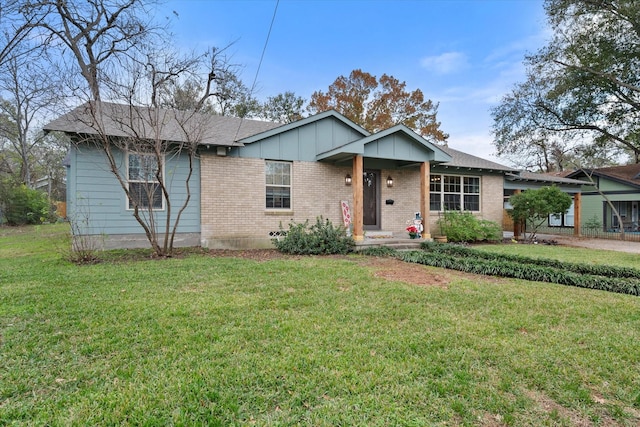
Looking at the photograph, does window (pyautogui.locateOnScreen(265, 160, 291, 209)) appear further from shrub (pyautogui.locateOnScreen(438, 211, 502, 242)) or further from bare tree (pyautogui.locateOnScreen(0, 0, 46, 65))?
bare tree (pyautogui.locateOnScreen(0, 0, 46, 65))

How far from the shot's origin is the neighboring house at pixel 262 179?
8.70 m

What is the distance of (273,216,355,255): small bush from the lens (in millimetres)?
9250

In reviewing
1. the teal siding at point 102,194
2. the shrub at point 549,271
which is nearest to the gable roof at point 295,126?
the teal siding at point 102,194

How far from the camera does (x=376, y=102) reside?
83.5ft

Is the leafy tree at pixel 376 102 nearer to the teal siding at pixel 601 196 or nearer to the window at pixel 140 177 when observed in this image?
the teal siding at pixel 601 196

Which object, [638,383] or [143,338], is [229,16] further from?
[638,383]

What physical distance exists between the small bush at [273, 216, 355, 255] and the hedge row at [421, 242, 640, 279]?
107 inches

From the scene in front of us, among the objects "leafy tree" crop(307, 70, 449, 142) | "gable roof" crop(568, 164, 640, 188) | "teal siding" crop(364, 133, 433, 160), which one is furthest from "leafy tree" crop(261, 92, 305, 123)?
"gable roof" crop(568, 164, 640, 188)

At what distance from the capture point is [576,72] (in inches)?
721

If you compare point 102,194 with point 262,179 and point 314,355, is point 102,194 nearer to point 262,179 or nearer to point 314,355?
point 262,179

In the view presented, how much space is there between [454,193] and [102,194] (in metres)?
12.8

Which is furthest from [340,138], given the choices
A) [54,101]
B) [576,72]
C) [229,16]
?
[576,72]

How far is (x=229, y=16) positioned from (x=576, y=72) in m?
19.6

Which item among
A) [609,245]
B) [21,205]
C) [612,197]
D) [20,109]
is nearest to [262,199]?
[609,245]
